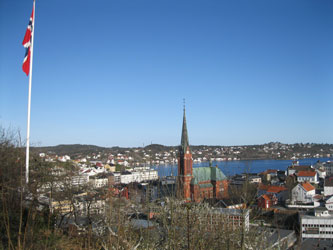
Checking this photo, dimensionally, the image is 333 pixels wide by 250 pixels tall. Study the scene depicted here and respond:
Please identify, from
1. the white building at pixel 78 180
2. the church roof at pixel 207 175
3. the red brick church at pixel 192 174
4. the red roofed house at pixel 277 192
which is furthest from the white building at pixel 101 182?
the red roofed house at pixel 277 192

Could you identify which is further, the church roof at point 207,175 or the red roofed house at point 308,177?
the red roofed house at point 308,177

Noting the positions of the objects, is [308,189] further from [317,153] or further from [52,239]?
[317,153]

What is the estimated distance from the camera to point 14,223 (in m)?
4.81

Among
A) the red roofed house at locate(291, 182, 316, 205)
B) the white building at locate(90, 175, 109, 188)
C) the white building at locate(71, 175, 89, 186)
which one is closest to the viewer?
the white building at locate(90, 175, 109, 188)

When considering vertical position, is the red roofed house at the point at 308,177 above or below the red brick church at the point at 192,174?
below

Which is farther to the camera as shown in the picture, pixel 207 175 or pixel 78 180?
pixel 207 175

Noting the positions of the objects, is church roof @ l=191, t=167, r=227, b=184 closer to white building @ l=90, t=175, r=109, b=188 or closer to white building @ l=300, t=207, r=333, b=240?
white building @ l=300, t=207, r=333, b=240

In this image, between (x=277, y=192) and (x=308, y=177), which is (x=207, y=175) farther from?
(x=308, y=177)

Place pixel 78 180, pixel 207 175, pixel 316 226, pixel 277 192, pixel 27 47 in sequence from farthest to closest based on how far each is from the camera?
1. pixel 277 192
2. pixel 207 175
3. pixel 316 226
4. pixel 27 47
5. pixel 78 180

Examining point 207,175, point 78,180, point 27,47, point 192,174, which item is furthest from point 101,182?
point 207,175

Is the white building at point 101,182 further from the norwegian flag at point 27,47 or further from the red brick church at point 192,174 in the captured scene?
the red brick church at point 192,174

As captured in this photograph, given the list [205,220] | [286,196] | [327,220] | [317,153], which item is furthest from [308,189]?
[317,153]

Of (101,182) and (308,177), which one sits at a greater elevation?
(101,182)

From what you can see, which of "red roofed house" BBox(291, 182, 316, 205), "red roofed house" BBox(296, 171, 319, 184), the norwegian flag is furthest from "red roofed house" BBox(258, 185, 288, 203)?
the norwegian flag
